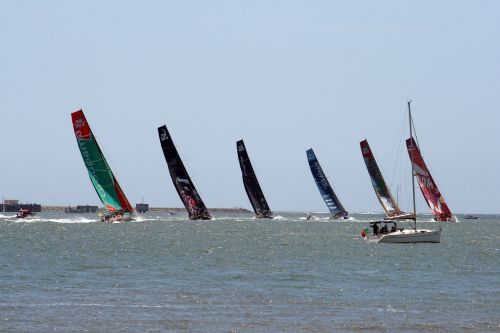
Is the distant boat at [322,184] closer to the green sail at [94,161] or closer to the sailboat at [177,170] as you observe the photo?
the sailboat at [177,170]

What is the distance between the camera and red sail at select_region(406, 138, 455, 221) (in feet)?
434

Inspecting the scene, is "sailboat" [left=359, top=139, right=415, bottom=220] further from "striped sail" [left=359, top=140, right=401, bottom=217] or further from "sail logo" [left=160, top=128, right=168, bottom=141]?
"sail logo" [left=160, top=128, right=168, bottom=141]

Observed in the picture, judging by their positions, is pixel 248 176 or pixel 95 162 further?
pixel 248 176

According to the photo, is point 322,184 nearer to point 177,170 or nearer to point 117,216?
point 177,170

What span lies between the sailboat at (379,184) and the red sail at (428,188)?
4487 mm

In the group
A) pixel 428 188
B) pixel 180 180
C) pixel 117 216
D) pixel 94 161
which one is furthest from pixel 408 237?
pixel 428 188

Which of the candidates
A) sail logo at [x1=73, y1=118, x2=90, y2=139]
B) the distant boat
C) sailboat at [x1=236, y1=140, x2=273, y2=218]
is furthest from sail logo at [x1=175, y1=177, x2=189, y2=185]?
the distant boat

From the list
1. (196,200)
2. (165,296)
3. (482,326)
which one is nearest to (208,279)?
(165,296)

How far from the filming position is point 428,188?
447ft

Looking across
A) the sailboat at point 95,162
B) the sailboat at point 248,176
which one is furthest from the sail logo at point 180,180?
the sailboat at point 248,176

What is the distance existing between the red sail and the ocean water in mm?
62474

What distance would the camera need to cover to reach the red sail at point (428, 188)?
132 m

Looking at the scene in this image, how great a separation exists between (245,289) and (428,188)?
323ft

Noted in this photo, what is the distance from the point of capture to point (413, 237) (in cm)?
7512
